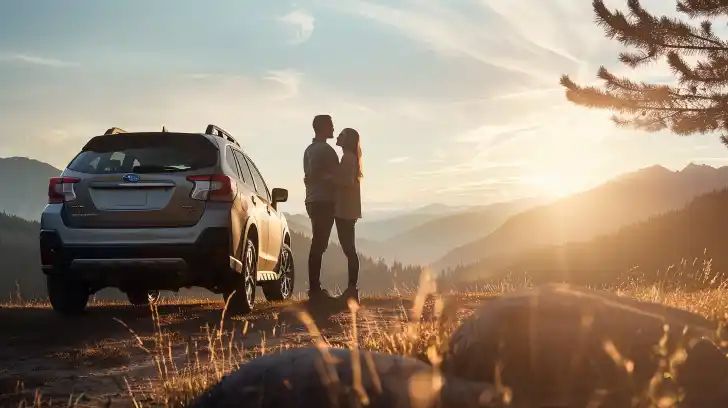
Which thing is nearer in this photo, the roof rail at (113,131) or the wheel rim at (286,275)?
the roof rail at (113,131)

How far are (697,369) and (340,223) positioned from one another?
6.41 m

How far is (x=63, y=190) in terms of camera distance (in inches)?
314

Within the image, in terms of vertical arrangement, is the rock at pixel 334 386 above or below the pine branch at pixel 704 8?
below

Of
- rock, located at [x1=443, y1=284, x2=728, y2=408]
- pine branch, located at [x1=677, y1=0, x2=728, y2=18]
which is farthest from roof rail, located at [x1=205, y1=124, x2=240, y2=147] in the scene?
pine branch, located at [x1=677, y1=0, x2=728, y2=18]

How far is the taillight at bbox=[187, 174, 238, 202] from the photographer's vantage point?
25.9 feet

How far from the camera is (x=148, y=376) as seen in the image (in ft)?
17.4

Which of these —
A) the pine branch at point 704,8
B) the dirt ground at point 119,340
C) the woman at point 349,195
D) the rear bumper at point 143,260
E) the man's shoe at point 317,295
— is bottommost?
the dirt ground at point 119,340

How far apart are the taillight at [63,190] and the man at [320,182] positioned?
2715mm

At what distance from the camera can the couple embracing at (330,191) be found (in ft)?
30.5

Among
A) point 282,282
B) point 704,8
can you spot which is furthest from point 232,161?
point 704,8

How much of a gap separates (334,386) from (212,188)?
5.45 meters

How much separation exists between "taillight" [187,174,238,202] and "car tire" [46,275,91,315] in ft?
6.10

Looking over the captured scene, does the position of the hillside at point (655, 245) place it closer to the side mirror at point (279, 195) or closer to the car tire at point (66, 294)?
the side mirror at point (279, 195)

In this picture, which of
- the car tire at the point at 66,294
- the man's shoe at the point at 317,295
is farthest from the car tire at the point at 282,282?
the car tire at the point at 66,294
